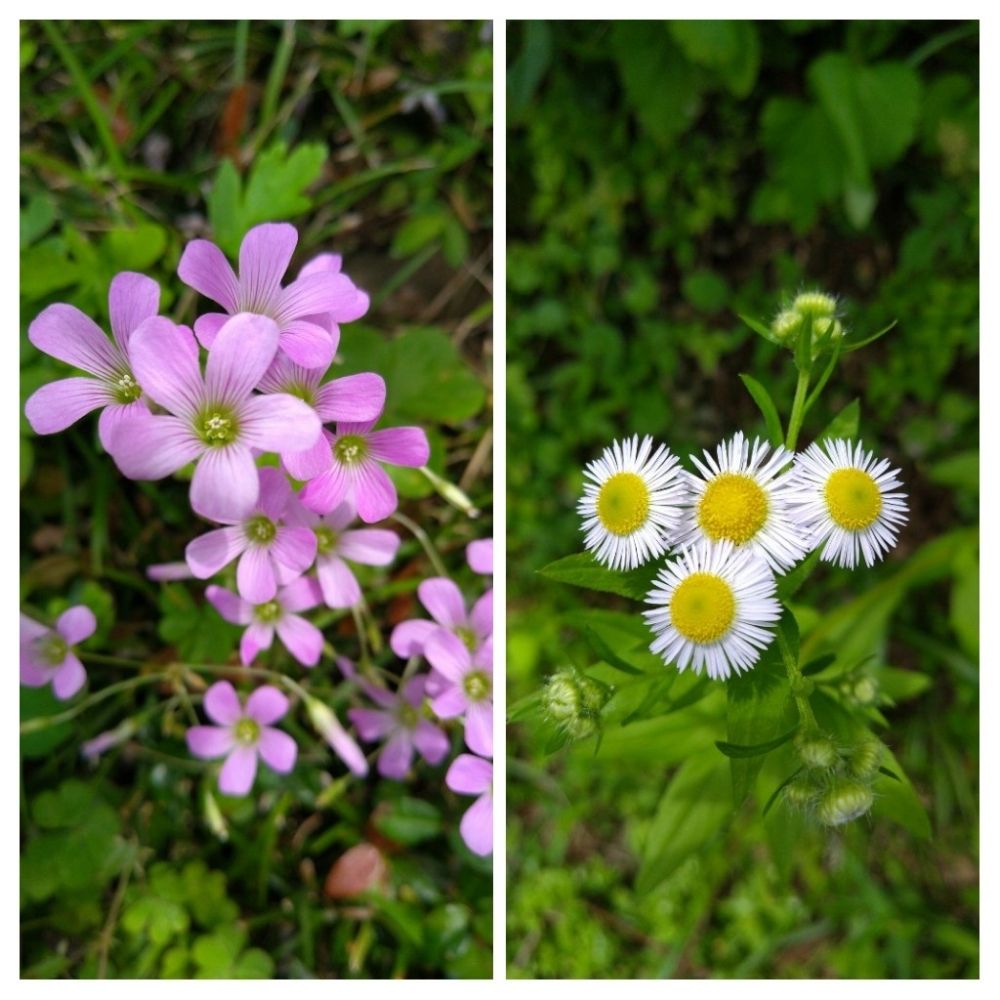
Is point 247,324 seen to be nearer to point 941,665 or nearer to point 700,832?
point 700,832

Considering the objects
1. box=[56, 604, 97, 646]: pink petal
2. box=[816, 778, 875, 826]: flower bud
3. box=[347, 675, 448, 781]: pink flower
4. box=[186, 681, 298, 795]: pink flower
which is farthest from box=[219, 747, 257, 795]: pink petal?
box=[816, 778, 875, 826]: flower bud

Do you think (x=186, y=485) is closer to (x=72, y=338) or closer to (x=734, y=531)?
(x=72, y=338)

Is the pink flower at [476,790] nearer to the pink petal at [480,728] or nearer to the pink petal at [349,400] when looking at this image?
the pink petal at [480,728]

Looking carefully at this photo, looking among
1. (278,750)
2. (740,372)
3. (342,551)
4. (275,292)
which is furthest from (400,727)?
(740,372)

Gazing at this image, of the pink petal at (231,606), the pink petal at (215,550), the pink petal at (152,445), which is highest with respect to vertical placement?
the pink petal at (152,445)

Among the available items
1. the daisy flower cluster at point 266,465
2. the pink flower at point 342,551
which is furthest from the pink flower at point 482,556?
the pink flower at point 342,551

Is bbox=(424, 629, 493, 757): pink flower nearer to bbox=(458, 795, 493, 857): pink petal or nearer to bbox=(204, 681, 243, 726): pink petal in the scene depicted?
bbox=(458, 795, 493, 857): pink petal
